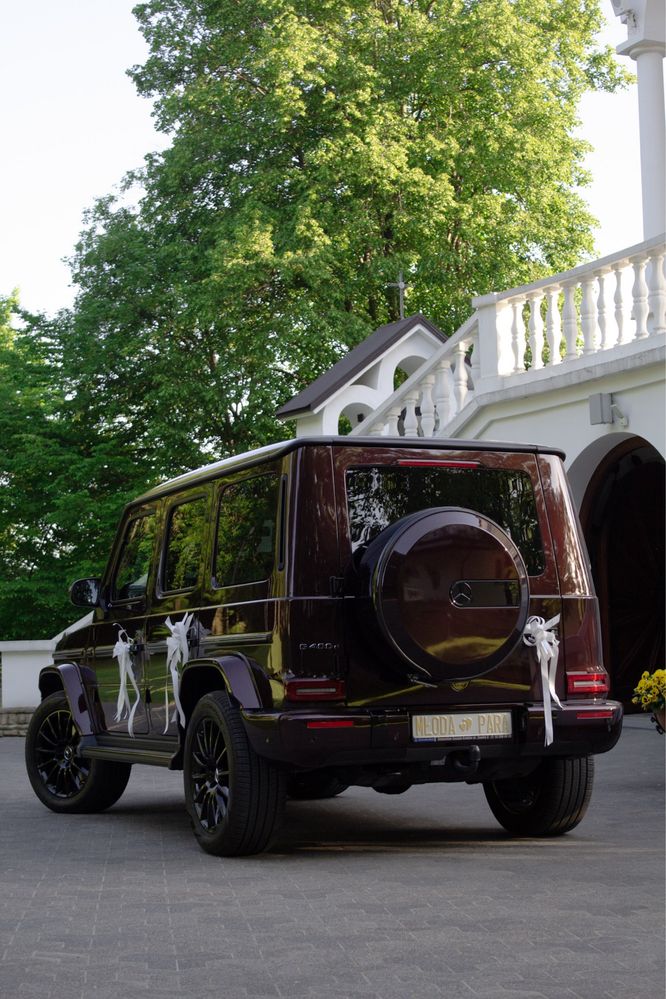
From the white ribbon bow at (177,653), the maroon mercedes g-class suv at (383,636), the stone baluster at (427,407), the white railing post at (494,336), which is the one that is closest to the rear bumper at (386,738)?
the maroon mercedes g-class suv at (383,636)

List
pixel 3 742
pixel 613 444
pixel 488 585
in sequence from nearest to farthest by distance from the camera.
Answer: pixel 488 585 < pixel 613 444 < pixel 3 742

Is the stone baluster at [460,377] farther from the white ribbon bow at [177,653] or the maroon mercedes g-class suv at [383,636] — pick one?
the white ribbon bow at [177,653]

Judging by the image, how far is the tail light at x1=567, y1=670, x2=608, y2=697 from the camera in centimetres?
791

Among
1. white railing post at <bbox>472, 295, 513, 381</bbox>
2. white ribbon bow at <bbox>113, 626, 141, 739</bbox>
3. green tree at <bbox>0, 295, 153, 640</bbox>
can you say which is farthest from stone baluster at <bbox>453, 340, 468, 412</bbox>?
green tree at <bbox>0, 295, 153, 640</bbox>

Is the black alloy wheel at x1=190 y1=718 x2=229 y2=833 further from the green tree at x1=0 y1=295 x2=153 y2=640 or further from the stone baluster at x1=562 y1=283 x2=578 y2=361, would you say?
the green tree at x1=0 y1=295 x2=153 y2=640

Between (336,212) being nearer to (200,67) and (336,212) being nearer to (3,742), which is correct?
(200,67)

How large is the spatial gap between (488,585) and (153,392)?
28.4 m

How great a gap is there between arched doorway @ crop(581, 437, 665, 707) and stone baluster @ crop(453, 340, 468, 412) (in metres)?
1.94

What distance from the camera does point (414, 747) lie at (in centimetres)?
748

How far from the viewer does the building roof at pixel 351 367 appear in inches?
791

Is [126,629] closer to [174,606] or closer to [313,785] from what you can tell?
[174,606]

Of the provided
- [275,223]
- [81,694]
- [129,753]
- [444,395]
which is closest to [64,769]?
[81,694]

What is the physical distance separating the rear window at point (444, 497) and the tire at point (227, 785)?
1179mm

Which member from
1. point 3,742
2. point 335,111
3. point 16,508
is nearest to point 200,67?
point 335,111
